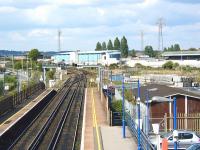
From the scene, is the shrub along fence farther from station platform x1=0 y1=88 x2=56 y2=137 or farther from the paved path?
the paved path

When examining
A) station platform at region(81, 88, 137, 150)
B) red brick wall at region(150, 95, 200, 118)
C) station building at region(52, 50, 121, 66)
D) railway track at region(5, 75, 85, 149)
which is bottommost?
railway track at region(5, 75, 85, 149)

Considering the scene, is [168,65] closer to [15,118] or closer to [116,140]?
A: [15,118]

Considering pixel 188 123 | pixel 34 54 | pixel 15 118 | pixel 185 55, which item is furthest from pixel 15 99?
pixel 34 54

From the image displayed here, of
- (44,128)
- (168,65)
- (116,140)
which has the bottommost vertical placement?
(44,128)

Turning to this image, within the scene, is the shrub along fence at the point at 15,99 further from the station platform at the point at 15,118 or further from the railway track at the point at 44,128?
the railway track at the point at 44,128

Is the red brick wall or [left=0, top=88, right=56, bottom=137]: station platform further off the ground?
the red brick wall

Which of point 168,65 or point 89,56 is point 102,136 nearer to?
point 168,65

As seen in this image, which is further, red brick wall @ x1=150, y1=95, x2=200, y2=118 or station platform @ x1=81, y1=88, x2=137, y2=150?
red brick wall @ x1=150, y1=95, x2=200, y2=118

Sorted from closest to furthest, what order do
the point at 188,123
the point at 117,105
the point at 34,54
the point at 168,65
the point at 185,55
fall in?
the point at 188,123 < the point at 117,105 < the point at 168,65 < the point at 185,55 < the point at 34,54

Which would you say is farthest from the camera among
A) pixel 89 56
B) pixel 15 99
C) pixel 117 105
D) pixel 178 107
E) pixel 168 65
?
pixel 89 56

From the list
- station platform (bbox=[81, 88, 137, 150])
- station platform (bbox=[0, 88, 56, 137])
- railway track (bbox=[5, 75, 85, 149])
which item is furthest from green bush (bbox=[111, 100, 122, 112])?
station platform (bbox=[0, 88, 56, 137])

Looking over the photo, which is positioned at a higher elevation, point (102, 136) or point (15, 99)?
point (15, 99)

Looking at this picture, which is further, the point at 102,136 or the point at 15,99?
the point at 15,99

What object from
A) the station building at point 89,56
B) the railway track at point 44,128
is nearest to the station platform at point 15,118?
the railway track at point 44,128
